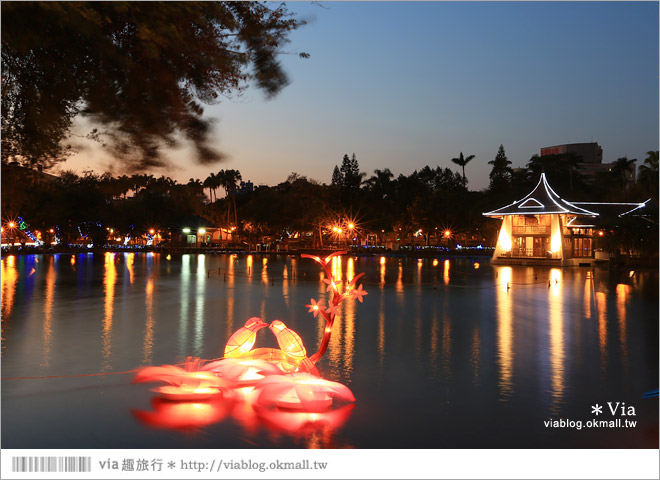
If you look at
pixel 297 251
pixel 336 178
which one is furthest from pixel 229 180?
pixel 297 251

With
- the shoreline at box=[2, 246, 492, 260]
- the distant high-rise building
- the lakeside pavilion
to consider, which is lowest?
the shoreline at box=[2, 246, 492, 260]

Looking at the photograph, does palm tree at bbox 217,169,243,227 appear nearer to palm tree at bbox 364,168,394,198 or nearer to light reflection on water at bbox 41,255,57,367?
palm tree at bbox 364,168,394,198

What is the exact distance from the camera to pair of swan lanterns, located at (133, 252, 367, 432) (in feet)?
24.8

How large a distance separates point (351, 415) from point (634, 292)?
70.2 ft

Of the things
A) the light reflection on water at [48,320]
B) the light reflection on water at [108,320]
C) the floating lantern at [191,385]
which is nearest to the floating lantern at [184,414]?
the floating lantern at [191,385]

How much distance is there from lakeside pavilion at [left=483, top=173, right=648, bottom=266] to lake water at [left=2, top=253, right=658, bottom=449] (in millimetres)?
28456

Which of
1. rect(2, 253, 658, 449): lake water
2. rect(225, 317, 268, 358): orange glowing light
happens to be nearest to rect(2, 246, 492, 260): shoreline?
rect(2, 253, 658, 449): lake water

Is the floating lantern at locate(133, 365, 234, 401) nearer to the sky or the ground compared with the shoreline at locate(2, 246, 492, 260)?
nearer to the ground

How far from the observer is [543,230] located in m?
51.7

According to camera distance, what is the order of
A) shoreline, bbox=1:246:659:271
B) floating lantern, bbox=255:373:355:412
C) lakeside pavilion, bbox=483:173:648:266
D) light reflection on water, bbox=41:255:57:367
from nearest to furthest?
floating lantern, bbox=255:373:355:412, light reflection on water, bbox=41:255:57:367, lakeside pavilion, bbox=483:173:648:266, shoreline, bbox=1:246:659:271

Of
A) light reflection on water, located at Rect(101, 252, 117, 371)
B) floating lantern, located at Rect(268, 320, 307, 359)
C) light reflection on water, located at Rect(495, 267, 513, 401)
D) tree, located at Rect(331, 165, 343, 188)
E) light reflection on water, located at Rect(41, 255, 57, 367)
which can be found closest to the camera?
floating lantern, located at Rect(268, 320, 307, 359)

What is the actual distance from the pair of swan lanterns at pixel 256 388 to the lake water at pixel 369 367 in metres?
0.07

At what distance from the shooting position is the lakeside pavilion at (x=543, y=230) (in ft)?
167

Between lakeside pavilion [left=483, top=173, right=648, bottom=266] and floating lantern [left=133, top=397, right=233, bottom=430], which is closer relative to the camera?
floating lantern [left=133, top=397, right=233, bottom=430]
